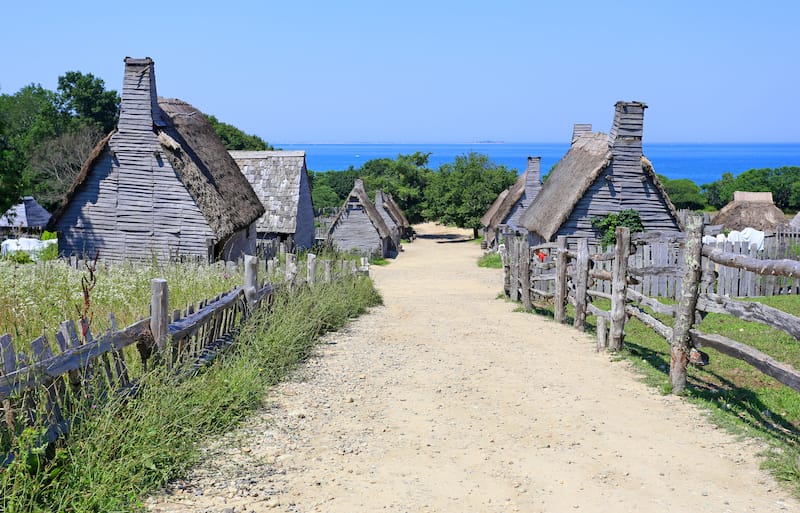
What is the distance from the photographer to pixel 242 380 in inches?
304

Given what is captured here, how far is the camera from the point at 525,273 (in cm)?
1672

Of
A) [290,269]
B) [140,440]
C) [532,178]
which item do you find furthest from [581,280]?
[532,178]

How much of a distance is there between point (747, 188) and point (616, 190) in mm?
45352

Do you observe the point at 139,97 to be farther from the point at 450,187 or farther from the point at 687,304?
the point at 450,187

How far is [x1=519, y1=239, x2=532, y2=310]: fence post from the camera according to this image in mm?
16578

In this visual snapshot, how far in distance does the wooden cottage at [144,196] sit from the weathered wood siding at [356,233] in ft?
64.8

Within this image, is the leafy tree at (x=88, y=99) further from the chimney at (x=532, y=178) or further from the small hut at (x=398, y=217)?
the chimney at (x=532, y=178)

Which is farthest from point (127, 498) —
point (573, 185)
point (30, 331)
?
point (573, 185)

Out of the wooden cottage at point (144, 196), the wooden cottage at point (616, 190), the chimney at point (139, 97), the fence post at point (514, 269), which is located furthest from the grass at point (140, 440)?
the wooden cottage at point (616, 190)

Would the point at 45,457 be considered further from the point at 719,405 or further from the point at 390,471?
the point at 719,405

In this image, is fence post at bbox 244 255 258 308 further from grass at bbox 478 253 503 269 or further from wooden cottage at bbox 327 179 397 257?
wooden cottage at bbox 327 179 397 257

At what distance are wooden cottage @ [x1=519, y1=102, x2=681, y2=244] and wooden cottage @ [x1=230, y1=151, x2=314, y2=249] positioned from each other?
13.2 metres

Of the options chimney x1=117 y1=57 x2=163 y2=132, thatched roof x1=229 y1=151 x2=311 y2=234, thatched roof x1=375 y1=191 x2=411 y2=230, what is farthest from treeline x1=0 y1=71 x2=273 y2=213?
chimney x1=117 y1=57 x2=163 y2=132

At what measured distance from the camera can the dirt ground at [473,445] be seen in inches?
218
